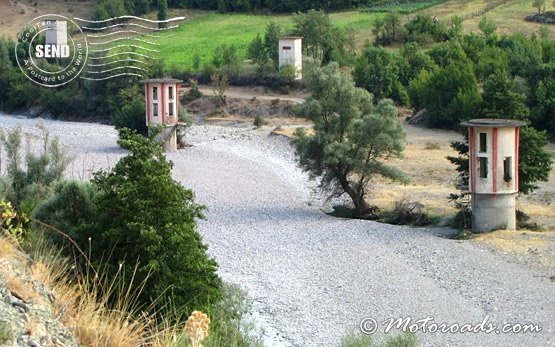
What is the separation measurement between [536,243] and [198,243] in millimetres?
11564

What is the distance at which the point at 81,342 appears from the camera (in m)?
9.23

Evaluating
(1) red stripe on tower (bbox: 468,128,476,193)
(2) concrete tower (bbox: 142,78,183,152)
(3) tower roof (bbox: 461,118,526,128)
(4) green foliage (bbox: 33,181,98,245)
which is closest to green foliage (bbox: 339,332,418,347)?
(4) green foliage (bbox: 33,181,98,245)

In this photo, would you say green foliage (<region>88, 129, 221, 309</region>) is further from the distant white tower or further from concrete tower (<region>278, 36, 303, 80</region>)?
the distant white tower

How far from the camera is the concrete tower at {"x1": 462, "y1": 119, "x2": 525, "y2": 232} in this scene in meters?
28.3

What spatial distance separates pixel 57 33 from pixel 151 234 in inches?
2021

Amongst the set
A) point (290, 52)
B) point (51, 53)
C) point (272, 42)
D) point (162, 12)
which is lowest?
point (290, 52)

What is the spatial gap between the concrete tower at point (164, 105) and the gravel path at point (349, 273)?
37.9 ft

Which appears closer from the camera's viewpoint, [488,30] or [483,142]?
[483,142]

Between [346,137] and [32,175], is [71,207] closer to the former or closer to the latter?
[32,175]

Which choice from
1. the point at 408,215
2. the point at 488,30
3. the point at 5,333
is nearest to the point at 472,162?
the point at 408,215

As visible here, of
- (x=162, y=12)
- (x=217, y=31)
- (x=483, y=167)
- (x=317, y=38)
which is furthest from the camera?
(x=162, y=12)

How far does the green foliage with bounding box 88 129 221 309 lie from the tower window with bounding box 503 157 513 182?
1211 cm

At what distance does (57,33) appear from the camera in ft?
217

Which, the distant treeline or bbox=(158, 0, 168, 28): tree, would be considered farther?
bbox=(158, 0, 168, 28): tree
